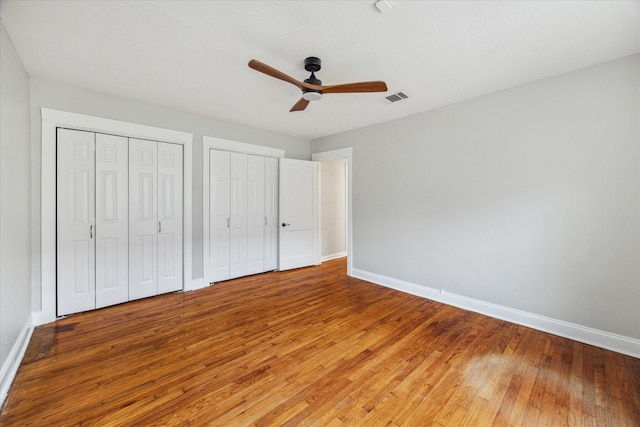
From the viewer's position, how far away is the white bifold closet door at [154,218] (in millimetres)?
3363

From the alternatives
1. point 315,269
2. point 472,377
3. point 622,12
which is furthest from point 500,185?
point 315,269

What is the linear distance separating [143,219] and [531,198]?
15.1ft

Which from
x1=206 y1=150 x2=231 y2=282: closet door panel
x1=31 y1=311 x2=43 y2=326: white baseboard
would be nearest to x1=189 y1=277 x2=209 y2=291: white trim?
x1=206 y1=150 x2=231 y2=282: closet door panel

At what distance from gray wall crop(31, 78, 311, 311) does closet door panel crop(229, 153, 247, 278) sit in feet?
1.45

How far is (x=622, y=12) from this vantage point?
1.78 meters

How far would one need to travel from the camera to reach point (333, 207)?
6.06 m

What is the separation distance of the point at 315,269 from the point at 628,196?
4.13 meters

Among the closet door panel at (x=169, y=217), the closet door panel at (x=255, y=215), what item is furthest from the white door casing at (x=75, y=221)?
the closet door panel at (x=255, y=215)

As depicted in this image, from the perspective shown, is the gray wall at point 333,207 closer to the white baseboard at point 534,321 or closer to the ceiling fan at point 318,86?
the white baseboard at point 534,321

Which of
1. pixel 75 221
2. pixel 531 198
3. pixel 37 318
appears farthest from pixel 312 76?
pixel 37 318

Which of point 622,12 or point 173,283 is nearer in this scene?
point 622,12

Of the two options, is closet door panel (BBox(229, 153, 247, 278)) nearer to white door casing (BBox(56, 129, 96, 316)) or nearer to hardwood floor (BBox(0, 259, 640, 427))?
hardwood floor (BBox(0, 259, 640, 427))

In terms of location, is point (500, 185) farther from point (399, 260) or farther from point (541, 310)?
point (399, 260)

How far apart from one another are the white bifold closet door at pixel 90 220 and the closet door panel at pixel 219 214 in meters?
1.08
